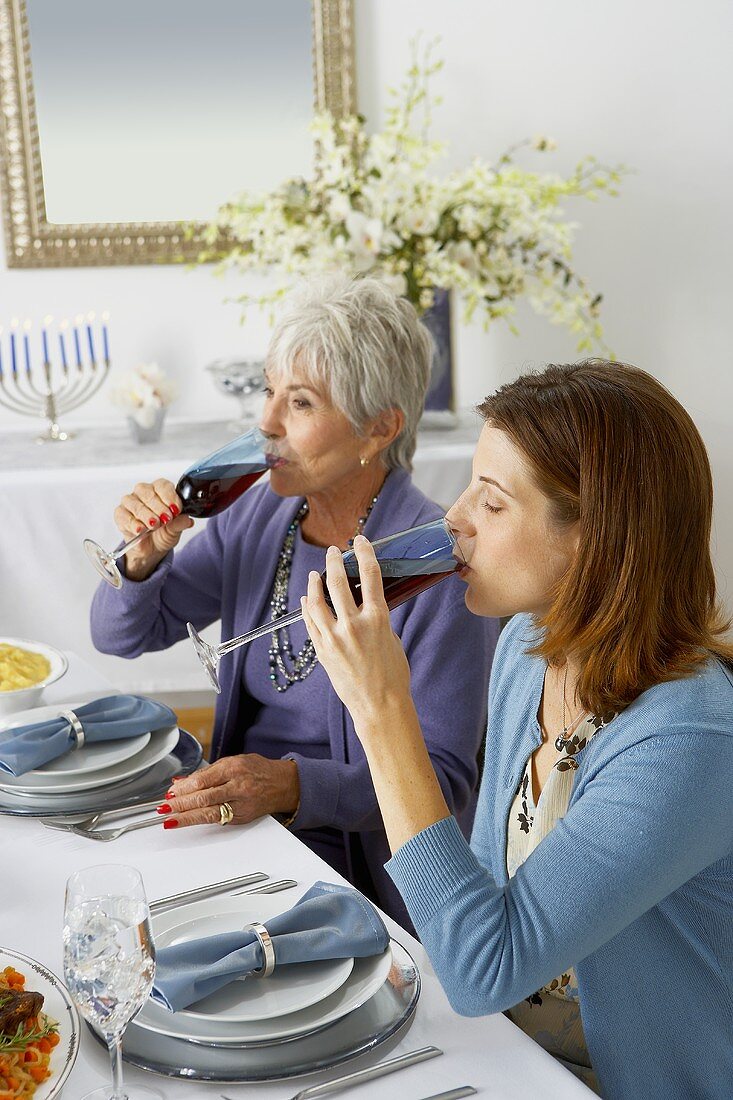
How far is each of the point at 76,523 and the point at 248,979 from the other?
2.25 metres

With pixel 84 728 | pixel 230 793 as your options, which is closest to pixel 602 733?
pixel 230 793

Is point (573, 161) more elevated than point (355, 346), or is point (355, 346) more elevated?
point (573, 161)

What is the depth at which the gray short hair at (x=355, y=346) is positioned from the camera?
76.6 inches

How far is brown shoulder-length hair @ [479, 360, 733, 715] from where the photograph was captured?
1.17 m

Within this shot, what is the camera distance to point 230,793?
151 cm

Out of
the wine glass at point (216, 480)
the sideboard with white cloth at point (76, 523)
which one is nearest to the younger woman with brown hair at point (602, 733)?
the wine glass at point (216, 480)

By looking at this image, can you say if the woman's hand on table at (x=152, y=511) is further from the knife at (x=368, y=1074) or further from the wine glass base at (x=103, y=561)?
the knife at (x=368, y=1074)

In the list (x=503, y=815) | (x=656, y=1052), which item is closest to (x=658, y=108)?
(x=503, y=815)

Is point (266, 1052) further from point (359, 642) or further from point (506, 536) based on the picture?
point (506, 536)

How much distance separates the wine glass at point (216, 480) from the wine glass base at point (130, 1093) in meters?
0.95

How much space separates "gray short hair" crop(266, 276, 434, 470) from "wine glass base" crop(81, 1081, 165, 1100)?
3.91 feet

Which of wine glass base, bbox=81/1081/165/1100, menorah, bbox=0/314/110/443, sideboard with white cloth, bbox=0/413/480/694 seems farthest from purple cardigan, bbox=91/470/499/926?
menorah, bbox=0/314/110/443

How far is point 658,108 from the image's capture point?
3.80 meters

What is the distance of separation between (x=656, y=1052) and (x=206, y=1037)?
1.54ft
